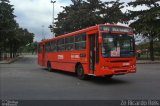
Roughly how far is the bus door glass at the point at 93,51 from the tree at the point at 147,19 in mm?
25641

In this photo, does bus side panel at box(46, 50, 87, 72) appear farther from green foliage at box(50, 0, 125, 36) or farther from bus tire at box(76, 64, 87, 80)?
green foliage at box(50, 0, 125, 36)

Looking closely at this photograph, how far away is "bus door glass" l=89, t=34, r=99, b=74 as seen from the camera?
1562 centimetres

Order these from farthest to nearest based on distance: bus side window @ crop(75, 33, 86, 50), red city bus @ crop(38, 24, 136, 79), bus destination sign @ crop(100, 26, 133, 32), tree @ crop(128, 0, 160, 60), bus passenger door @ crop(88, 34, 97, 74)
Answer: tree @ crop(128, 0, 160, 60)
bus side window @ crop(75, 33, 86, 50)
bus passenger door @ crop(88, 34, 97, 74)
bus destination sign @ crop(100, 26, 133, 32)
red city bus @ crop(38, 24, 136, 79)

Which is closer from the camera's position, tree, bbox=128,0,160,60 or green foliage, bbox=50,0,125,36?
tree, bbox=128,0,160,60

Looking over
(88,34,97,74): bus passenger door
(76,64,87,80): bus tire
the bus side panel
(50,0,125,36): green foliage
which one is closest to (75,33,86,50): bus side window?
the bus side panel

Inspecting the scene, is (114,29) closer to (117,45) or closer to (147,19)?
(117,45)

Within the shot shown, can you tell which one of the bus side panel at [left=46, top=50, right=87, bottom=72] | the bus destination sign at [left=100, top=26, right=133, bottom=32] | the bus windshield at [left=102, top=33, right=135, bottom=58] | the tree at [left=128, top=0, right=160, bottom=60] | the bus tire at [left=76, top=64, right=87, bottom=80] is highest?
the tree at [left=128, top=0, right=160, bottom=60]

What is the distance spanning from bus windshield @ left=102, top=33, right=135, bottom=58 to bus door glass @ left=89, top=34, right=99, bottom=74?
22.2 inches

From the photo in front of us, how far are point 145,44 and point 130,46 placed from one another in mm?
47771

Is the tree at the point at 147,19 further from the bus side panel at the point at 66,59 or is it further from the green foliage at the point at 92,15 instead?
the bus side panel at the point at 66,59

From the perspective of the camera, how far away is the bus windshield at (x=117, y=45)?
1517cm

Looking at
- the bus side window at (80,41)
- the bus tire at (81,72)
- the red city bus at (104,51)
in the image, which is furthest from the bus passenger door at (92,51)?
the bus tire at (81,72)

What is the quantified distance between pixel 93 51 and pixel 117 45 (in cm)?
142

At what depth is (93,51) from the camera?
16109 mm
